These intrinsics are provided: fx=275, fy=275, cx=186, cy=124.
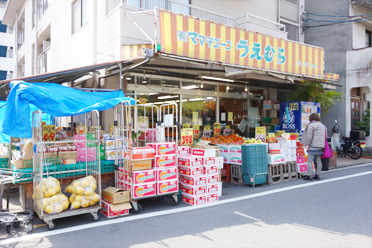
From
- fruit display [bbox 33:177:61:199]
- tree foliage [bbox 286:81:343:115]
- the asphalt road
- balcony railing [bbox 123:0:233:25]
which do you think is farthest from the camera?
tree foliage [bbox 286:81:343:115]

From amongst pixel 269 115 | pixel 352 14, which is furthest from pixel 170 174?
pixel 352 14

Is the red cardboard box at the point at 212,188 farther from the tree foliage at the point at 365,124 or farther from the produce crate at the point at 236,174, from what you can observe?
the tree foliage at the point at 365,124

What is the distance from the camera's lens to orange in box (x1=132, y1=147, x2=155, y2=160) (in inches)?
236

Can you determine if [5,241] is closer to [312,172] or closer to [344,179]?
[312,172]

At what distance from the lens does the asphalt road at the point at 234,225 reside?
461 centimetres

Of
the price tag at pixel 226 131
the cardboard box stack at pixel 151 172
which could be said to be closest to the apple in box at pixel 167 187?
the cardboard box stack at pixel 151 172

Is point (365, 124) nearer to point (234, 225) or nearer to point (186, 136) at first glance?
point (186, 136)

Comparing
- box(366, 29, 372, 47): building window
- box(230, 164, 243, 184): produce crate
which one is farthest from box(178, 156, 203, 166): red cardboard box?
box(366, 29, 372, 47): building window

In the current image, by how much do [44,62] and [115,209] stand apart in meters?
13.9

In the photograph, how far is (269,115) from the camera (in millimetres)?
16188

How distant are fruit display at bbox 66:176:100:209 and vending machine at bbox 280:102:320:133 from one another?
1136 centimetres

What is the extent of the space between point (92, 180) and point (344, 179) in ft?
28.0

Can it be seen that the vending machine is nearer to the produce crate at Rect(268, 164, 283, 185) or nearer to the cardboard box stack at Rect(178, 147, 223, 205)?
the produce crate at Rect(268, 164, 283, 185)

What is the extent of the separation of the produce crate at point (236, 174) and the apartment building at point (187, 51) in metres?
3.35
